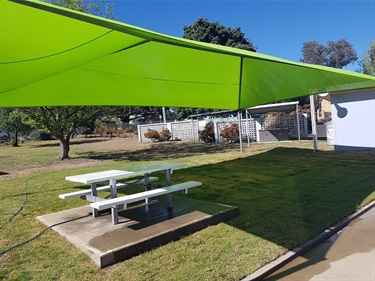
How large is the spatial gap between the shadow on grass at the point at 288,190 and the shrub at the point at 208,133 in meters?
10.6

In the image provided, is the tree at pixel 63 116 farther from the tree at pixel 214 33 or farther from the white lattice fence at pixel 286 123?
the tree at pixel 214 33

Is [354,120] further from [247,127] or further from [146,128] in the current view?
[146,128]

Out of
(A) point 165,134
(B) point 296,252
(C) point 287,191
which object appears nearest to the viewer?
(B) point 296,252

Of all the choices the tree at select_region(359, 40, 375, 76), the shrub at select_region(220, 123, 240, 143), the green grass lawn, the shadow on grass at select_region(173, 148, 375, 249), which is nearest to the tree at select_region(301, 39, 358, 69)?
the tree at select_region(359, 40, 375, 76)

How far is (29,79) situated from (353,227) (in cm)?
541

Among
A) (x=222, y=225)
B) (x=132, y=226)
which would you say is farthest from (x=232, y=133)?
(x=132, y=226)

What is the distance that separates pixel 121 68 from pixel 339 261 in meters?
4.32

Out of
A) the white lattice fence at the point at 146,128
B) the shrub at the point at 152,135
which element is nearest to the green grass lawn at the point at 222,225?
the shrub at the point at 152,135

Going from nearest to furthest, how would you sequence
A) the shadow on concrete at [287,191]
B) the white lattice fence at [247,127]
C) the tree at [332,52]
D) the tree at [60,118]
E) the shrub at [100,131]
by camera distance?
the shadow on concrete at [287,191] < the tree at [60,118] < the white lattice fence at [247,127] < the shrub at [100,131] < the tree at [332,52]

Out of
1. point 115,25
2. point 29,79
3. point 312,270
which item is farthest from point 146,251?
point 29,79

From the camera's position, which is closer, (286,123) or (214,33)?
(286,123)

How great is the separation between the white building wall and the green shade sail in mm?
5145

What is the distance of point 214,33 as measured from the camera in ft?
105

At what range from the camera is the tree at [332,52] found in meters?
53.6
